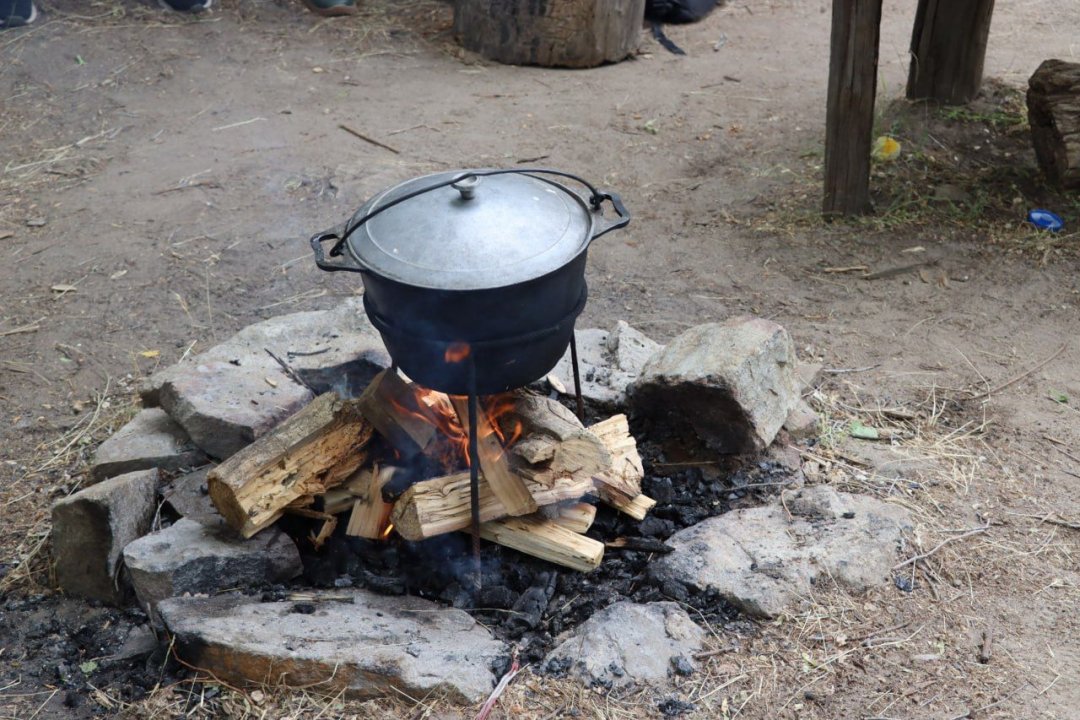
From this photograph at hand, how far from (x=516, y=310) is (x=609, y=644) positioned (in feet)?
3.41

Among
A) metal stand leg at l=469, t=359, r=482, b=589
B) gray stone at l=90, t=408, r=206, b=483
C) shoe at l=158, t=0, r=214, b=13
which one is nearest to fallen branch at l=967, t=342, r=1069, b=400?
metal stand leg at l=469, t=359, r=482, b=589

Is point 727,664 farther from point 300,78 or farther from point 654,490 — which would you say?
point 300,78

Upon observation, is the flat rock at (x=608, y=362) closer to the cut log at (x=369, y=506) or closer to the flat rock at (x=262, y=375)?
the flat rock at (x=262, y=375)

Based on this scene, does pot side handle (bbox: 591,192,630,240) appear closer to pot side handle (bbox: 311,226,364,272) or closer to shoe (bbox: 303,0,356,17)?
pot side handle (bbox: 311,226,364,272)

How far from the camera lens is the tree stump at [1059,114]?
580cm

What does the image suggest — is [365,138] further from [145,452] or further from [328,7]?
[145,452]

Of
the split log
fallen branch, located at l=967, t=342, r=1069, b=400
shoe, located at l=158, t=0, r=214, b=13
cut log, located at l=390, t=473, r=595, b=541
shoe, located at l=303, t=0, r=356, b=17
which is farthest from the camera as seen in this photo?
shoe, located at l=303, t=0, r=356, b=17

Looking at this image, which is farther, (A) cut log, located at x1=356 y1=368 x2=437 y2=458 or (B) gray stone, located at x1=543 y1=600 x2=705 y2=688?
(A) cut log, located at x1=356 y1=368 x2=437 y2=458

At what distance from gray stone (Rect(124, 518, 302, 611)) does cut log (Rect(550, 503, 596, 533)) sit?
890 millimetres

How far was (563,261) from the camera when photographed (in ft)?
9.52

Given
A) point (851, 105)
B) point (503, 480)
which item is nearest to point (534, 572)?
point (503, 480)

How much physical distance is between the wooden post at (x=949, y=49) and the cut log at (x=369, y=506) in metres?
5.44

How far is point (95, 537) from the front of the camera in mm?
3287

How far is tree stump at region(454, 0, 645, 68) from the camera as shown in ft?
26.6
